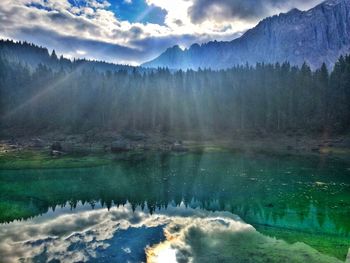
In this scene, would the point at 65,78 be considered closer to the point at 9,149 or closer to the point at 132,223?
the point at 9,149

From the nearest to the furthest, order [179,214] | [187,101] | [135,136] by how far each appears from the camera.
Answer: [179,214] → [135,136] → [187,101]

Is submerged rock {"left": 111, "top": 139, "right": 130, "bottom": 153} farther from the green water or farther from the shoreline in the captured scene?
the green water

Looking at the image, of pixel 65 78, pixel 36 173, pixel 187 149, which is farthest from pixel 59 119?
pixel 36 173

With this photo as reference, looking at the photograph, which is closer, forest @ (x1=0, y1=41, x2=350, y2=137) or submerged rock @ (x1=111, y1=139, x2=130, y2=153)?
submerged rock @ (x1=111, y1=139, x2=130, y2=153)

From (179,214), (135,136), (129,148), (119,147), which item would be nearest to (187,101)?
(135,136)

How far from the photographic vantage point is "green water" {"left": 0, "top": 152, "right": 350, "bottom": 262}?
88.2ft

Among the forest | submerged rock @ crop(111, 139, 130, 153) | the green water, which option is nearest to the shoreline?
submerged rock @ crop(111, 139, 130, 153)

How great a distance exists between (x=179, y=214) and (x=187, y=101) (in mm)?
140596

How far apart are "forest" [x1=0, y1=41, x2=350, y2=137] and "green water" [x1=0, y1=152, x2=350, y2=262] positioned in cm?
7573

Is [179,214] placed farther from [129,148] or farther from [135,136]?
[135,136]

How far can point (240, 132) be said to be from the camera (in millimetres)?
143375

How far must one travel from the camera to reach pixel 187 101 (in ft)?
579

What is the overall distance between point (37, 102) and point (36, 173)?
124 metres

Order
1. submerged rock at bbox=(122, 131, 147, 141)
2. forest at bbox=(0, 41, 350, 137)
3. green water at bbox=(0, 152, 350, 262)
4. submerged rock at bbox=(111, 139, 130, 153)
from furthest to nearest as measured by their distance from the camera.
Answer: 1. forest at bbox=(0, 41, 350, 137)
2. submerged rock at bbox=(122, 131, 147, 141)
3. submerged rock at bbox=(111, 139, 130, 153)
4. green water at bbox=(0, 152, 350, 262)
